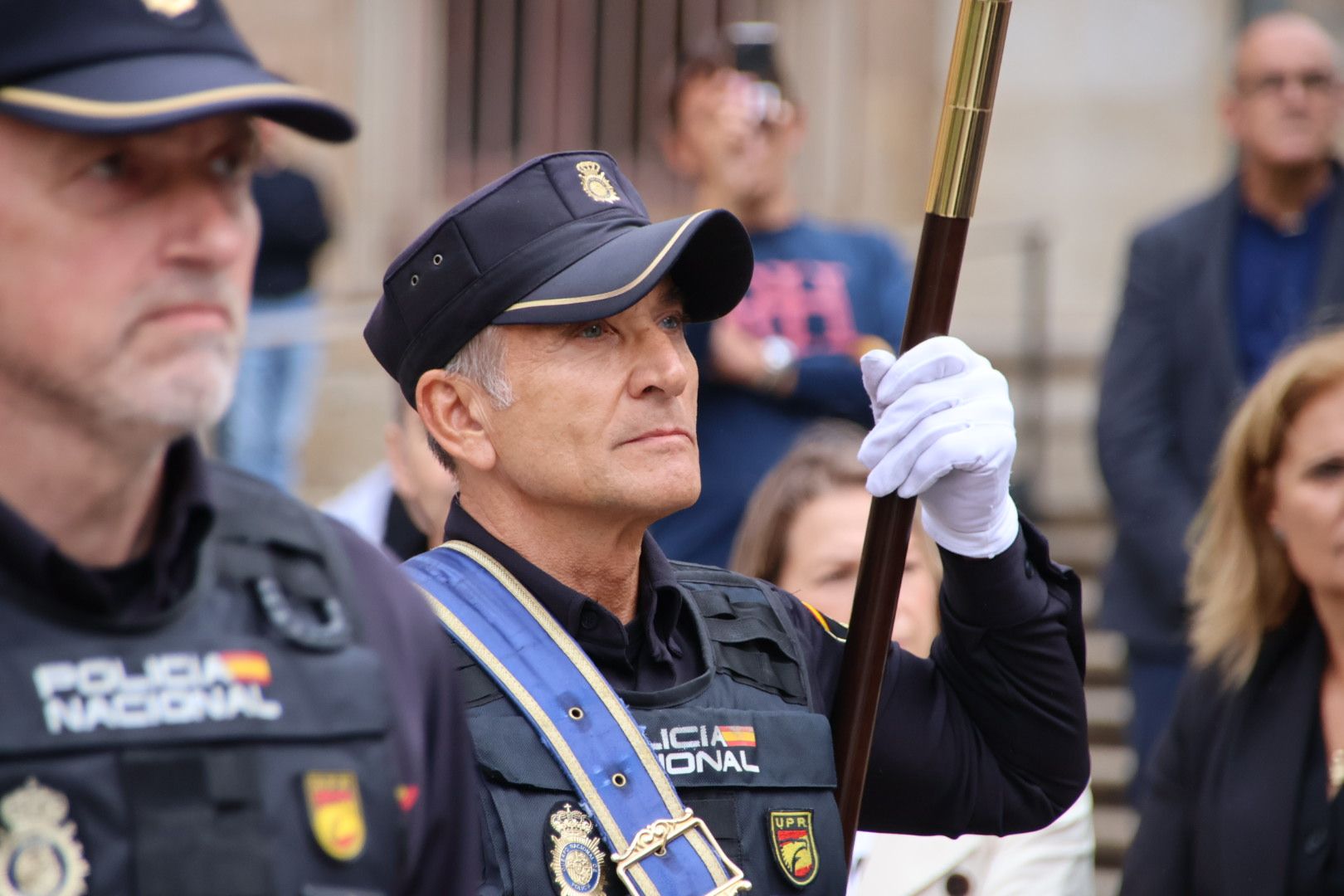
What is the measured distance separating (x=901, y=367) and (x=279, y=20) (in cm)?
805

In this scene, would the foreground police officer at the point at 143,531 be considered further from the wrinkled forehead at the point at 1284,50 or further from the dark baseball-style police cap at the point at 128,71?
the wrinkled forehead at the point at 1284,50

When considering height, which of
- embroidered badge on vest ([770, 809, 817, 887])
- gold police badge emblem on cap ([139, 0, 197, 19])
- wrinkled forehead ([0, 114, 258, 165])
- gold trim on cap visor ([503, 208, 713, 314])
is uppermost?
gold police badge emblem on cap ([139, 0, 197, 19])

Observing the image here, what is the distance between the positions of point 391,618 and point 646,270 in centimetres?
88

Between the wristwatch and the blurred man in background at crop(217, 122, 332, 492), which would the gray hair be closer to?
the wristwatch

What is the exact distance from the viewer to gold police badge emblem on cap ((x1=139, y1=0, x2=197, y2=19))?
1.75 meters

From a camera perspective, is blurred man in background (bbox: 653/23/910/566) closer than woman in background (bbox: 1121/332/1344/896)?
No

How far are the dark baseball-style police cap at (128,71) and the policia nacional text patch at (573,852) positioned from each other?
105 cm

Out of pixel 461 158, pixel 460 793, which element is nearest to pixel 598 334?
pixel 460 793

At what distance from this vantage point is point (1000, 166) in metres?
9.11

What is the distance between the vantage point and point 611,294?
8.91 ft

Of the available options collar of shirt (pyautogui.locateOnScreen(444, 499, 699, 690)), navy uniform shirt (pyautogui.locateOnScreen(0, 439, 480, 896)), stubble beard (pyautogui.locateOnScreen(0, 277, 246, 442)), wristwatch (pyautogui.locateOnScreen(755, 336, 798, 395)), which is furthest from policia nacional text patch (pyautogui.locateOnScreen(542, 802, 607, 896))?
wristwatch (pyautogui.locateOnScreen(755, 336, 798, 395))

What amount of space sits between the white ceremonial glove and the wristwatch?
88.4 inches

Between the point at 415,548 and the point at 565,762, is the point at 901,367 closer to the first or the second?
the point at 565,762

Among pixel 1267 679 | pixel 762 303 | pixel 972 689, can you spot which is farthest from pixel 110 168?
pixel 762 303
